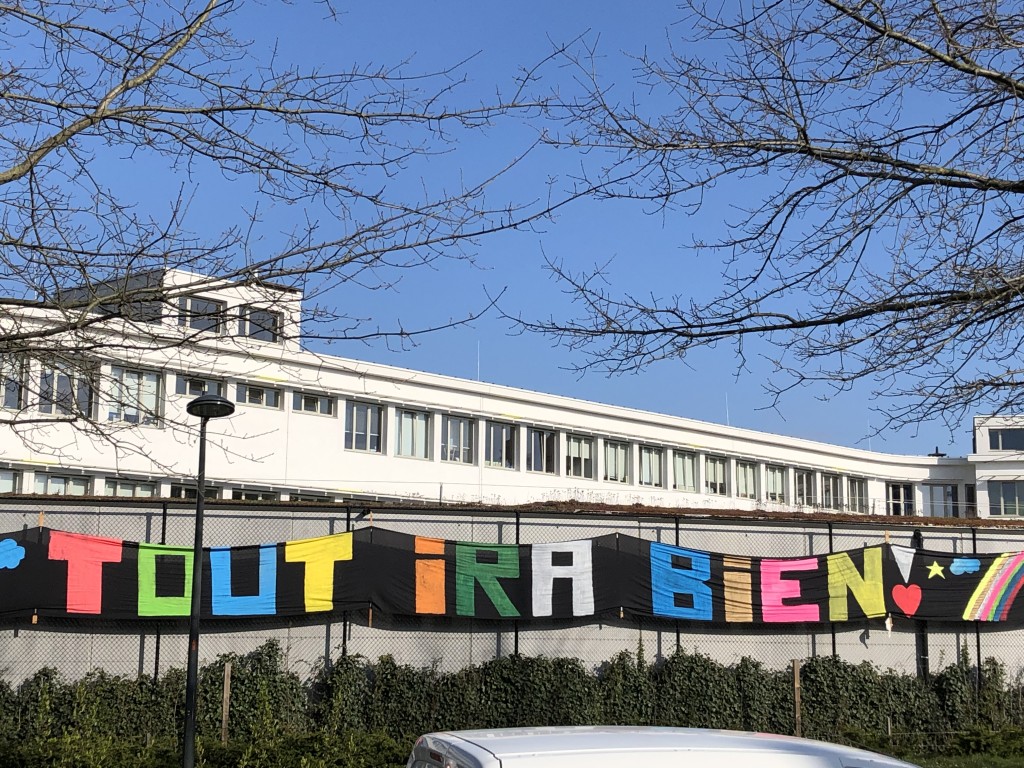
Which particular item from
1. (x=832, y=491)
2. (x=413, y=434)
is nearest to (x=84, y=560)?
(x=413, y=434)

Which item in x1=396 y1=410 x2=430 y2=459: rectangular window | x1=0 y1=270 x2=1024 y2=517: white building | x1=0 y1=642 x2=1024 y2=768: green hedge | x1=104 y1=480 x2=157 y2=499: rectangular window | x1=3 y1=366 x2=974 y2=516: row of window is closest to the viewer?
x1=0 y1=642 x2=1024 y2=768: green hedge

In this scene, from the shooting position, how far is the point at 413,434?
4919 centimetres

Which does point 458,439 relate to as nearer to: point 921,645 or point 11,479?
point 11,479

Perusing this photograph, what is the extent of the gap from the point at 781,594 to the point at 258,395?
27.8 m

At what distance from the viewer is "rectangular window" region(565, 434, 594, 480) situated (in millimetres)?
55875

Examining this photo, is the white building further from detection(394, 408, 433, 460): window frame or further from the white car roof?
the white car roof

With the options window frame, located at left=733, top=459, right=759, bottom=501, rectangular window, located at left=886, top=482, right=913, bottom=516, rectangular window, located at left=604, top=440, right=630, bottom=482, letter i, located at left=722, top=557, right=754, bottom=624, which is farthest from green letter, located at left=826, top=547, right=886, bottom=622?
rectangular window, located at left=886, top=482, right=913, bottom=516

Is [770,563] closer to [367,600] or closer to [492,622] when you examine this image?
[492,622]

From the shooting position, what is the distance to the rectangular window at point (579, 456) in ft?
183

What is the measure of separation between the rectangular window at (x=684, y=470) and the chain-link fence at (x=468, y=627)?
1536 inches

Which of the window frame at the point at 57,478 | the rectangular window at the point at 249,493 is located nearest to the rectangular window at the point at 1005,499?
the rectangular window at the point at 249,493

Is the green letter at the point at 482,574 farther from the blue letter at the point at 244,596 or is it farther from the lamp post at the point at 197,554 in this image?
the lamp post at the point at 197,554

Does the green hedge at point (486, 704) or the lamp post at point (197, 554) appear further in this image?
the green hedge at point (486, 704)

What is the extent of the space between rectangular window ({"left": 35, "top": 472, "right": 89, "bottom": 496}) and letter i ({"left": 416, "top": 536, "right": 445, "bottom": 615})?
77.0ft
